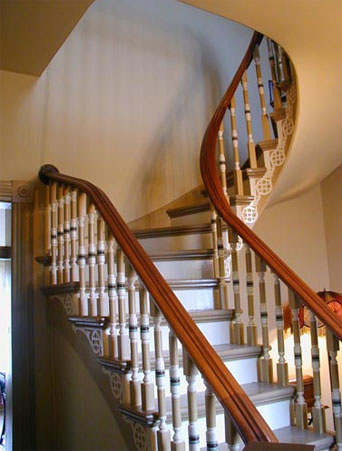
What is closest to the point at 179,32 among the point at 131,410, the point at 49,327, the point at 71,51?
the point at 71,51

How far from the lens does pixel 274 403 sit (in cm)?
240

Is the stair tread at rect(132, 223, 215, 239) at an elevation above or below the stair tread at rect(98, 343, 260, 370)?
above

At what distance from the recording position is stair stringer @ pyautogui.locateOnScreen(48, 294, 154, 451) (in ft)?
6.67

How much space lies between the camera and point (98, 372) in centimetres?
245

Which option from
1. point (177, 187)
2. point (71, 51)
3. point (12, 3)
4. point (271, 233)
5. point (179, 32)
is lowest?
point (271, 233)

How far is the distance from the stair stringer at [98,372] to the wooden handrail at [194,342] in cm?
52

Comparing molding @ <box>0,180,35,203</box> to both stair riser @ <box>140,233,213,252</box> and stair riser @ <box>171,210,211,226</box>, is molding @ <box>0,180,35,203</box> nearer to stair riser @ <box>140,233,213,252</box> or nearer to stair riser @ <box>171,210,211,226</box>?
stair riser @ <box>140,233,213,252</box>

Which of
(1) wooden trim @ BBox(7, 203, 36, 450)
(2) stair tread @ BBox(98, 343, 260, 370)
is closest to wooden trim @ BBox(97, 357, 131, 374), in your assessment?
(2) stair tread @ BBox(98, 343, 260, 370)

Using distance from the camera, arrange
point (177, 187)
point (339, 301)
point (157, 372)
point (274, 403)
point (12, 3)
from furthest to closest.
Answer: point (177, 187), point (339, 301), point (12, 3), point (274, 403), point (157, 372)

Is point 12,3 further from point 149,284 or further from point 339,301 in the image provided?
point 339,301

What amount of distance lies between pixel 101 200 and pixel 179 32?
109 inches

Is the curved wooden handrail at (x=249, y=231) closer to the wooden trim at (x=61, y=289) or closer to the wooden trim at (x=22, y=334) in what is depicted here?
→ the wooden trim at (x=61, y=289)

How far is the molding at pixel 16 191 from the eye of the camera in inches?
127

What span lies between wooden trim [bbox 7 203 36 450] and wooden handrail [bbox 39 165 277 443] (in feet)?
3.30
